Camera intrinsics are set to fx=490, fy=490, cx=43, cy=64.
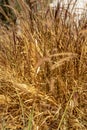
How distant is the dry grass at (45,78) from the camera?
3.23 meters

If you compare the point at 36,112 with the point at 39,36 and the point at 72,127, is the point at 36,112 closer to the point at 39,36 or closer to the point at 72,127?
the point at 72,127

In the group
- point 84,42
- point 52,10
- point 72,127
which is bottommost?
point 72,127

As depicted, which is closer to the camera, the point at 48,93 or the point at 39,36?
the point at 48,93

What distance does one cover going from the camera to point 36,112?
329cm

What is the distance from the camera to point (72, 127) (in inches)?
127

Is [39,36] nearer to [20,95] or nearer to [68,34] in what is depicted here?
[68,34]

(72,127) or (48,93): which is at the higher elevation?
(48,93)

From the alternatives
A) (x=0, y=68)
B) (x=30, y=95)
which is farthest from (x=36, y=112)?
(x=0, y=68)

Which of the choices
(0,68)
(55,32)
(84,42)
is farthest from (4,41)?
(84,42)

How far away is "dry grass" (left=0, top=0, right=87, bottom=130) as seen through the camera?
3227 millimetres

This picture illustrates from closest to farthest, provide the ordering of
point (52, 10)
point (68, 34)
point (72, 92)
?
point (72, 92)
point (68, 34)
point (52, 10)

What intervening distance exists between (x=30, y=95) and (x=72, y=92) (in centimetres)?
32

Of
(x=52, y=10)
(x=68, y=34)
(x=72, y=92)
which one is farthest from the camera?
(x=52, y=10)

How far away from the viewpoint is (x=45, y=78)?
3318 millimetres
